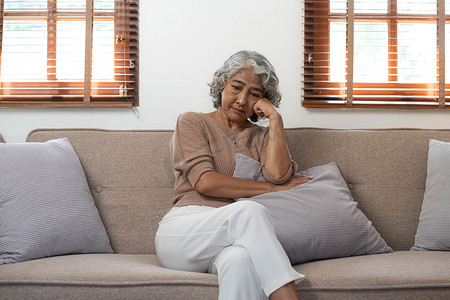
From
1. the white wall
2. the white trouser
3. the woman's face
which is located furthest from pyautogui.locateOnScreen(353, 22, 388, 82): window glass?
the white trouser

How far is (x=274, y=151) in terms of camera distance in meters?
2.18

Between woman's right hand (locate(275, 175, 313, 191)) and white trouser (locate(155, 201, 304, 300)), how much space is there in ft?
1.26

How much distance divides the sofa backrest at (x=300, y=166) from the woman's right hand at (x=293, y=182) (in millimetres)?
144

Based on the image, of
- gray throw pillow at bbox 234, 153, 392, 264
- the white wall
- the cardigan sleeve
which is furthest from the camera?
the white wall

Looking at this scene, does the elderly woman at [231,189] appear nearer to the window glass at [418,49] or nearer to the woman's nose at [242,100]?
the woman's nose at [242,100]

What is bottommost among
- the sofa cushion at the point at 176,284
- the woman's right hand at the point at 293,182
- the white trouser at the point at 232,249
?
the sofa cushion at the point at 176,284

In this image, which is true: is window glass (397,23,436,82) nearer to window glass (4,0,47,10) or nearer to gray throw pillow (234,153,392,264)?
gray throw pillow (234,153,392,264)

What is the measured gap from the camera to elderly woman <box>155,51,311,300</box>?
62.0 inches

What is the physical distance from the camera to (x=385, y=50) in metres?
2.84

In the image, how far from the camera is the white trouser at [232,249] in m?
1.56

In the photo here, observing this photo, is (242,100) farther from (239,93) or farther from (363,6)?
(363,6)

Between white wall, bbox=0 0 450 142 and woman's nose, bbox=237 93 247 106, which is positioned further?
white wall, bbox=0 0 450 142

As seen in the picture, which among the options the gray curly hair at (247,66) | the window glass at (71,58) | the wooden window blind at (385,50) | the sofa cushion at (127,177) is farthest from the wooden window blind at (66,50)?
the wooden window blind at (385,50)

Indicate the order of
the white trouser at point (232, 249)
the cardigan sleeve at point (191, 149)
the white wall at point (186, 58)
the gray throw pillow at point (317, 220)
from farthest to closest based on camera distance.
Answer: the white wall at point (186, 58) → the cardigan sleeve at point (191, 149) → the gray throw pillow at point (317, 220) → the white trouser at point (232, 249)
